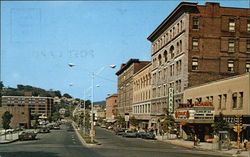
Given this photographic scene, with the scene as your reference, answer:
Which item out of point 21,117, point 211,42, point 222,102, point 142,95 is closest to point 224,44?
point 211,42

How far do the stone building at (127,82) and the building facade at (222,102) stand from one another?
60056 mm

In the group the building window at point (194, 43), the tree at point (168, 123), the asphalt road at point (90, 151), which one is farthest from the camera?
the building window at point (194, 43)

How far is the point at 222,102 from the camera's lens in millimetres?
52594

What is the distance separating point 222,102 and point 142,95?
184ft

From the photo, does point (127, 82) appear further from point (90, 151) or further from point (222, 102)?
point (90, 151)

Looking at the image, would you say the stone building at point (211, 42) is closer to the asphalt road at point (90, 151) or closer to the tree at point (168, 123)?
the tree at point (168, 123)

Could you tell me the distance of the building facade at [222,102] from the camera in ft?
150

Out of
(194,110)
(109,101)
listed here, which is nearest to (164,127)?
(194,110)

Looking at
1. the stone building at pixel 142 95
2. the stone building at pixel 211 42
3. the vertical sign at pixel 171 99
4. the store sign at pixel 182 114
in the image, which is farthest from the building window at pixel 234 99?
the stone building at pixel 142 95

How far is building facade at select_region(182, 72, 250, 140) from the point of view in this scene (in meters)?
45.7

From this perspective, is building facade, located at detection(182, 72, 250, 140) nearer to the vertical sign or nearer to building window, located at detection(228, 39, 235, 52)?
the vertical sign

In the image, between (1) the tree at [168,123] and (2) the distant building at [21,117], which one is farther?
(2) the distant building at [21,117]

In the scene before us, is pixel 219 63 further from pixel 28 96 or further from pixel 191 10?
pixel 28 96

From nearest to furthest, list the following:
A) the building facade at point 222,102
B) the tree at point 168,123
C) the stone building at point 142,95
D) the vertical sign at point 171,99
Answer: the building facade at point 222,102
the tree at point 168,123
the vertical sign at point 171,99
the stone building at point 142,95
